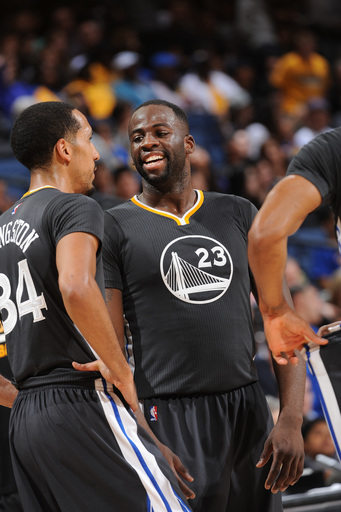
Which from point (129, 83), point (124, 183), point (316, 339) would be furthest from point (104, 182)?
point (316, 339)

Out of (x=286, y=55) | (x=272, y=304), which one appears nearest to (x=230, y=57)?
(x=286, y=55)

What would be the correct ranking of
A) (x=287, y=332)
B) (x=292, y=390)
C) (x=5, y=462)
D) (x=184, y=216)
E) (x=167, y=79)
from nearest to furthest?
(x=287, y=332) < (x=292, y=390) < (x=184, y=216) < (x=5, y=462) < (x=167, y=79)

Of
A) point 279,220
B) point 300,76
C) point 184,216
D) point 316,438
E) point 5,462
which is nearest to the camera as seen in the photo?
point 279,220

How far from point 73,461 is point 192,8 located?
498 inches

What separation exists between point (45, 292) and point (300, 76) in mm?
10536

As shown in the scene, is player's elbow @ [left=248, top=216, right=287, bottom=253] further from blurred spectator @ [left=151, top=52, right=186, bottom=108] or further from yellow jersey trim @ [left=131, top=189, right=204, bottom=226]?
blurred spectator @ [left=151, top=52, right=186, bottom=108]

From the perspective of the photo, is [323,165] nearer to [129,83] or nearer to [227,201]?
[227,201]

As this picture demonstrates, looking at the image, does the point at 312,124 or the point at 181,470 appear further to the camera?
the point at 312,124

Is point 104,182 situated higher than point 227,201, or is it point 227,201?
point 104,182

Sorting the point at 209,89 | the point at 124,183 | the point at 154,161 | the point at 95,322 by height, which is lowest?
the point at 95,322

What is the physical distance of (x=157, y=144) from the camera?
3307 millimetres

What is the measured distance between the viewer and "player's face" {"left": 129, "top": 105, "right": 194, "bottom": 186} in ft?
10.8

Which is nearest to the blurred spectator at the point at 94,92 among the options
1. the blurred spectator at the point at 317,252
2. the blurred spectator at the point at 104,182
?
the blurred spectator at the point at 104,182

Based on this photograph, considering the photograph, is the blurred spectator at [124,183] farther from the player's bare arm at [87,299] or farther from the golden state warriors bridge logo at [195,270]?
the player's bare arm at [87,299]
